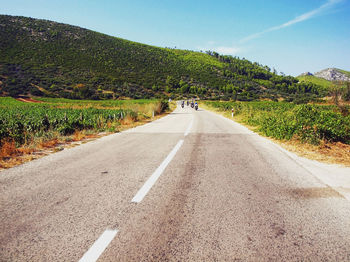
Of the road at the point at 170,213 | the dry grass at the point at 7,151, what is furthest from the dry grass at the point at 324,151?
the dry grass at the point at 7,151

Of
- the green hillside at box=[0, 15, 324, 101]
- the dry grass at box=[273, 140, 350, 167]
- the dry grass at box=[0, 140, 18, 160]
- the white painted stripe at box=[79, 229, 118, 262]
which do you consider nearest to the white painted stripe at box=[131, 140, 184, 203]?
the white painted stripe at box=[79, 229, 118, 262]

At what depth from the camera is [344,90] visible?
2302 centimetres

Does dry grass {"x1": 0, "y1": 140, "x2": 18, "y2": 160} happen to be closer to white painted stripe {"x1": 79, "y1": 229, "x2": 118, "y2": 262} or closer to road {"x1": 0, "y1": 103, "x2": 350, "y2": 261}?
road {"x1": 0, "y1": 103, "x2": 350, "y2": 261}

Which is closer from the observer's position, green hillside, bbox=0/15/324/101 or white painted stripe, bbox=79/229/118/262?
white painted stripe, bbox=79/229/118/262

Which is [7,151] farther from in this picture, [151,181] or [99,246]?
[99,246]

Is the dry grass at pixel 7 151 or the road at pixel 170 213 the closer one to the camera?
Result: the road at pixel 170 213

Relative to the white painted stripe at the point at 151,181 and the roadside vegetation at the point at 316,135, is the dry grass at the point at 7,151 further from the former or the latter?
the roadside vegetation at the point at 316,135

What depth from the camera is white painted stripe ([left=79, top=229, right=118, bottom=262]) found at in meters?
2.07

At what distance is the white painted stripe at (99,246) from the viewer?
2072mm

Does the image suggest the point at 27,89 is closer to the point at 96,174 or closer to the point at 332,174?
the point at 96,174

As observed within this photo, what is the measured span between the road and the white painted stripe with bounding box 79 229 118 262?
11mm

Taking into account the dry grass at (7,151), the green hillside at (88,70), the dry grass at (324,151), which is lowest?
the dry grass at (7,151)

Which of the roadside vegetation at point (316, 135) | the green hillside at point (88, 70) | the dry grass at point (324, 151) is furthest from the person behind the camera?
the green hillside at point (88, 70)

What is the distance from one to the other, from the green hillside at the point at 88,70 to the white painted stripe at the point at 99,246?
47145mm
